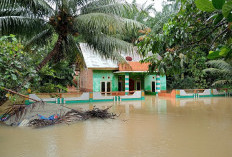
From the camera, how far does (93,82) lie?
17094 mm

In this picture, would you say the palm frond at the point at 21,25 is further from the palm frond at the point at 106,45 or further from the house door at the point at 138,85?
the house door at the point at 138,85

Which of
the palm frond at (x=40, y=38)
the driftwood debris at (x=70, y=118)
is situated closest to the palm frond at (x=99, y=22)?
the palm frond at (x=40, y=38)

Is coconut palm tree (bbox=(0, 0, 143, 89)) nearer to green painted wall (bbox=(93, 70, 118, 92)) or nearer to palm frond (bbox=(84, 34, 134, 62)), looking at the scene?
palm frond (bbox=(84, 34, 134, 62))

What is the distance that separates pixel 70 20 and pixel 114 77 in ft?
34.9

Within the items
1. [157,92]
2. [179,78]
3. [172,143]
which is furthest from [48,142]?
[179,78]

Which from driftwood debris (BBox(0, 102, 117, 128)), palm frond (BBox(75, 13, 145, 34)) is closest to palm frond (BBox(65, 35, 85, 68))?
palm frond (BBox(75, 13, 145, 34))

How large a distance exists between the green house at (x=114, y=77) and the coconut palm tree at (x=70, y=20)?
23.0ft

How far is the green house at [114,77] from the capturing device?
1662 cm

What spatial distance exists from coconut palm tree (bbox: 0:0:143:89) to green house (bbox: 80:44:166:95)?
7.02 m

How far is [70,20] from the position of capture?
7707mm

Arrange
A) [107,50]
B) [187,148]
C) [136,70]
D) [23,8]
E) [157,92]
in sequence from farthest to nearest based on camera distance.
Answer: [157,92], [136,70], [107,50], [23,8], [187,148]

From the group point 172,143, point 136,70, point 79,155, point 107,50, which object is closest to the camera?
point 79,155

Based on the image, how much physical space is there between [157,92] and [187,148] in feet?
47.5

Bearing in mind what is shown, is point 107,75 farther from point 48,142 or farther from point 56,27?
point 48,142
